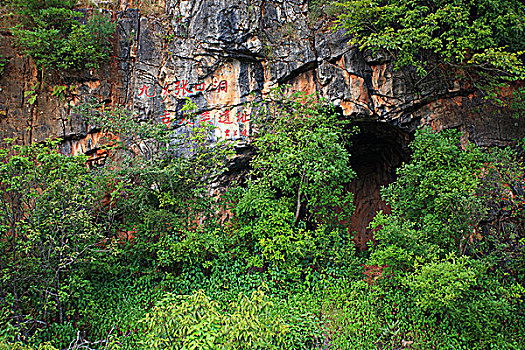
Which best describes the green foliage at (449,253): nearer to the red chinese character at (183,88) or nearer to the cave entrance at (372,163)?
the cave entrance at (372,163)

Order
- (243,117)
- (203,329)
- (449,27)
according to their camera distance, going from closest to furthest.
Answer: (203,329) < (449,27) < (243,117)

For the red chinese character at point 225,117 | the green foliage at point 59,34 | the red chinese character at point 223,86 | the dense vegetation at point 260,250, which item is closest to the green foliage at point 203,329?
the dense vegetation at point 260,250

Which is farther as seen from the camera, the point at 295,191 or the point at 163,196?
the point at 295,191

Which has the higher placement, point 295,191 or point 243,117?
point 243,117

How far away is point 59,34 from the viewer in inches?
302

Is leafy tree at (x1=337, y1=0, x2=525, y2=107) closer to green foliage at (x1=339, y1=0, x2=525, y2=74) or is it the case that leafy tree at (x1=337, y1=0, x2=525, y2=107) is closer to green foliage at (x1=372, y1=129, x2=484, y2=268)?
green foliage at (x1=339, y1=0, x2=525, y2=74)

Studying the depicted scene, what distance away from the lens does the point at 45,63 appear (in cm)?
757

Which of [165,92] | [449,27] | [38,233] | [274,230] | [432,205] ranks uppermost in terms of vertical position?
[449,27]

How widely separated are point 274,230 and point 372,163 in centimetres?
546

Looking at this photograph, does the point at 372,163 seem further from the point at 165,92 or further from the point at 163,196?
the point at 163,196

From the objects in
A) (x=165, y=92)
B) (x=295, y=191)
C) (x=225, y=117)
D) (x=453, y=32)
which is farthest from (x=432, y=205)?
(x=165, y=92)

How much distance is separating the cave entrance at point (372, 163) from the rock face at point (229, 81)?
0.44 meters

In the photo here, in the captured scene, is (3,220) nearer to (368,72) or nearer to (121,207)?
(121,207)

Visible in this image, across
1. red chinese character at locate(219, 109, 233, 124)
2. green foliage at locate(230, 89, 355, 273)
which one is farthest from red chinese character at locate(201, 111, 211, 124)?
green foliage at locate(230, 89, 355, 273)
